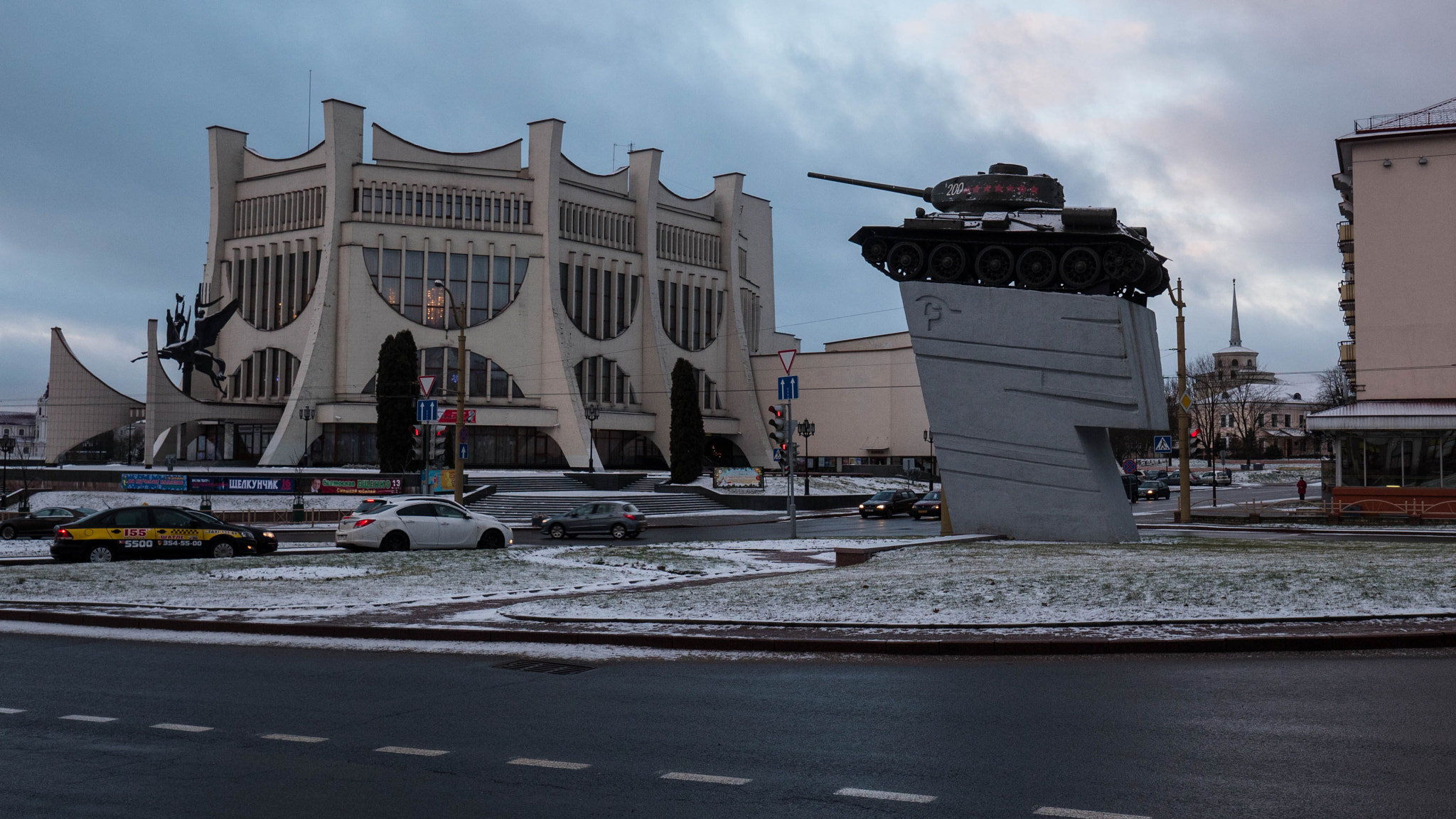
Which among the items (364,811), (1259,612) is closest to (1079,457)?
(1259,612)

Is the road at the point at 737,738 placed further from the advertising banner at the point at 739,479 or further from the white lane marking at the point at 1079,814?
the advertising banner at the point at 739,479

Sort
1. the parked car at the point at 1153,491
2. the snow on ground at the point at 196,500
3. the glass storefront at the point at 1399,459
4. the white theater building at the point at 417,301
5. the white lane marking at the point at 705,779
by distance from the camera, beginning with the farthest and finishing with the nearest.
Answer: the white theater building at the point at 417,301, the parked car at the point at 1153,491, the snow on ground at the point at 196,500, the glass storefront at the point at 1399,459, the white lane marking at the point at 705,779

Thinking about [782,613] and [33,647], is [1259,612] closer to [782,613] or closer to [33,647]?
[782,613]

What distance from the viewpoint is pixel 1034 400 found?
28219 mm

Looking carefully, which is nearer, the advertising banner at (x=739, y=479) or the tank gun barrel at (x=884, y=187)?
the tank gun barrel at (x=884, y=187)

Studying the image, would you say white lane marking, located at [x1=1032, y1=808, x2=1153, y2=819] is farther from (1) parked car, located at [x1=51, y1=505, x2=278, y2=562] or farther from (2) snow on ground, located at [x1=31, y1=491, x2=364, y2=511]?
(2) snow on ground, located at [x1=31, y1=491, x2=364, y2=511]

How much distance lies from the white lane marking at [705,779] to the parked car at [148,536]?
63.3ft

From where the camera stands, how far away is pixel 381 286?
70.4 meters

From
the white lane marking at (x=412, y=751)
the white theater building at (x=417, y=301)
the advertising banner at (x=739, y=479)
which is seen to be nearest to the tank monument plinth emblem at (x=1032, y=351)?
the white lane marking at (x=412, y=751)

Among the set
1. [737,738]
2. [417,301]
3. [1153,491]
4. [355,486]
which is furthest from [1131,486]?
[737,738]

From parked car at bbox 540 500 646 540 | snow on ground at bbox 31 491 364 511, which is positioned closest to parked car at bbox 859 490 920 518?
parked car at bbox 540 500 646 540

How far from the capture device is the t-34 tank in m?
28.8

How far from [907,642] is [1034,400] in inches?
712

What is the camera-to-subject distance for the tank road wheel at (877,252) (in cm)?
3098
